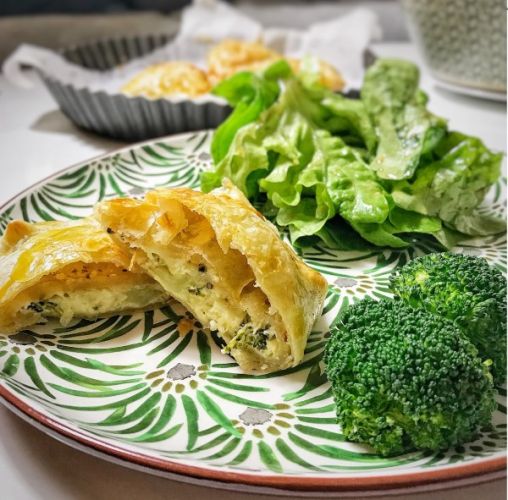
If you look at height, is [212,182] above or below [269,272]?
below

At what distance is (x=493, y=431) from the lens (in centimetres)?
117

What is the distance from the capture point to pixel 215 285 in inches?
58.6

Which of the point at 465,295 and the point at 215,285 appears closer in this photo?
the point at 465,295

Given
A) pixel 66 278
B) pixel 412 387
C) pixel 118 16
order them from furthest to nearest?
1. pixel 118 16
2. pixel 66 278
3. pixel 412 387

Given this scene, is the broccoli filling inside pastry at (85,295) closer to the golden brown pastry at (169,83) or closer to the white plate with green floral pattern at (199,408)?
the white plate with green floral pattern at (199,408)

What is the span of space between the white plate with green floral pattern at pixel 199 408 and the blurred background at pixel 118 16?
10.0 ft

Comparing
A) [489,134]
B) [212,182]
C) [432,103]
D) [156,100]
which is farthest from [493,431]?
[432,103]

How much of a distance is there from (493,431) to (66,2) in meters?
4.86

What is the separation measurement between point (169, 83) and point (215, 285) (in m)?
1.82

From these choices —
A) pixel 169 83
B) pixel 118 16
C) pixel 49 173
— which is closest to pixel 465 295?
pixel 49 173

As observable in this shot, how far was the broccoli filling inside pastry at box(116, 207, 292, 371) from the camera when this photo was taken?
4.63 ft

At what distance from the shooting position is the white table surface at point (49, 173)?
113 centimetres

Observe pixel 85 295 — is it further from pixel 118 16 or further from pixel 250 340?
pixel 118 16

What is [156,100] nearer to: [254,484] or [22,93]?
[22,93]
